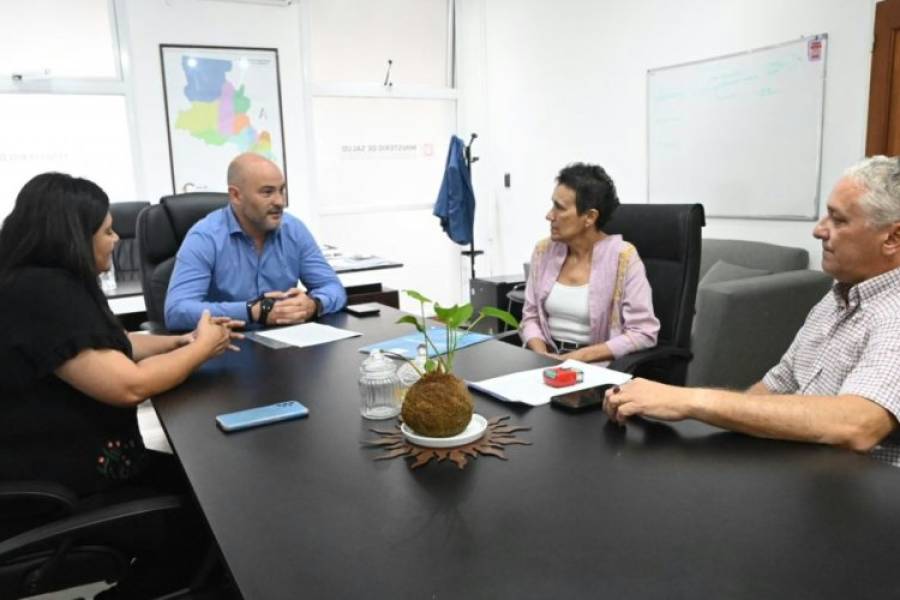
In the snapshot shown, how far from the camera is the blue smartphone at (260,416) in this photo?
132 cm

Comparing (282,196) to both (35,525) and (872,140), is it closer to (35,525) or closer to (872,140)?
(35,525)

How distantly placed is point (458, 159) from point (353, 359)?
3779mm

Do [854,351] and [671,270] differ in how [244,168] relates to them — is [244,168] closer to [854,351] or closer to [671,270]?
[671,270]

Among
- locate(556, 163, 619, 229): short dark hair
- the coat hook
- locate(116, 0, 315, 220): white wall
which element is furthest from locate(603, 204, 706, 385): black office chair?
the coat hook

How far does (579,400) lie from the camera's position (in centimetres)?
136

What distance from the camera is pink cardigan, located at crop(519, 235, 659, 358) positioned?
2178mm

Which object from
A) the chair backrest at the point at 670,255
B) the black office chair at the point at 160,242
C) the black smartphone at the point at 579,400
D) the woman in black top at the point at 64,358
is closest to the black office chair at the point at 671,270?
the chair backrest at the point at 670,255

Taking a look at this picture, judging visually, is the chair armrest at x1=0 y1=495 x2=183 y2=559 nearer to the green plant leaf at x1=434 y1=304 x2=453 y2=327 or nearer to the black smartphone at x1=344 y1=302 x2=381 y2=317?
the green plant leaf at x1=434 y1=304 x2=453 y2=327

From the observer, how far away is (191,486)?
3.54ft

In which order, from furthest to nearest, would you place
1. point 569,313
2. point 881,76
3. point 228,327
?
point 881,76, point 569,313, point 228,327

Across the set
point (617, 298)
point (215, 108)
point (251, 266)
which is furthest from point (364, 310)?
point (215, 108)

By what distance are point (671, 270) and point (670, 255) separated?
5 centimetres

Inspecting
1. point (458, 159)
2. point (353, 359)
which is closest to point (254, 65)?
point (458, 159)

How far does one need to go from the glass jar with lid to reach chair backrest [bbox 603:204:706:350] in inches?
46.3
